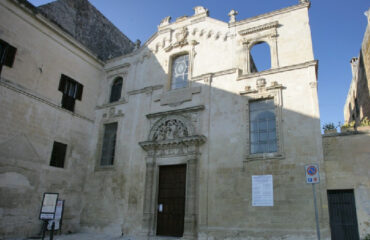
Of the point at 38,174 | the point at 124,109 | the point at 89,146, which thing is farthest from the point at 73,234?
the point at 124,109

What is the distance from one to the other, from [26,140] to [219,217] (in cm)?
810

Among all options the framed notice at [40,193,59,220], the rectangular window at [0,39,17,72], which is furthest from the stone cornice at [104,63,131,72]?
the framed notice at [40,193,59,220]

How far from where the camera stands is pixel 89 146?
15172 mm

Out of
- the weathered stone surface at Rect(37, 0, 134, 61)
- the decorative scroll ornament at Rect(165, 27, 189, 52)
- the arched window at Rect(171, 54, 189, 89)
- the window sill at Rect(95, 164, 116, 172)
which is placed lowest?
the window sill at Rect(95, 164, 116, 172)

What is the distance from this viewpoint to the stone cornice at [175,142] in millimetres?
12078

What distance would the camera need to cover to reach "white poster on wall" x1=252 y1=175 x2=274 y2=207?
1031 centimetres

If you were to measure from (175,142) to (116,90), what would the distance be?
5443 mm

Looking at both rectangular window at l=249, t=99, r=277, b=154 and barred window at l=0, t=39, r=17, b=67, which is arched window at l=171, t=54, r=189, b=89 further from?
barred window at l=0, t=39, r=17, b=67

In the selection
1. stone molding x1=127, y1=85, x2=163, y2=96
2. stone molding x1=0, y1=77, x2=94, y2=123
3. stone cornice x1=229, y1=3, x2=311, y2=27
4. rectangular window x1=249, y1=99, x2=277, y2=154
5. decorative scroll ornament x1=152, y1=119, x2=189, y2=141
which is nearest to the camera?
rectangular window x1=249, y1=99, x2=277, y2=154

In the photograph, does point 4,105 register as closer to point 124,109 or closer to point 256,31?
point 124,109

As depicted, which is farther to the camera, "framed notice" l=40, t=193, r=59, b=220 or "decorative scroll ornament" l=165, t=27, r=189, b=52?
"decorative scroll ornament" l=165, t=27, r=189, b=52

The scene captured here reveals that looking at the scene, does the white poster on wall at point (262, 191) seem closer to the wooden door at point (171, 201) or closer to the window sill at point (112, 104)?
the wooden door at point (171, 201)

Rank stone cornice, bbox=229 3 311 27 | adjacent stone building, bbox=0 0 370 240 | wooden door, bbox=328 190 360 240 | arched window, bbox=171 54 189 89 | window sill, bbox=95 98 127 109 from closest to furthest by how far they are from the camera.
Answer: wooden door, bbox=328 190 360 240 < adjacent stone building, bbox=0 0 370 240 < stone cornice, bbox=229 3 311 27 < arched window, bbox=171 54 189 89 < window sill, bbox=95 98 127 109

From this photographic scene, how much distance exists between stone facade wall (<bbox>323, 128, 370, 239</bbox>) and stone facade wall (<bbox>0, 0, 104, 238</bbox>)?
10739 mm
